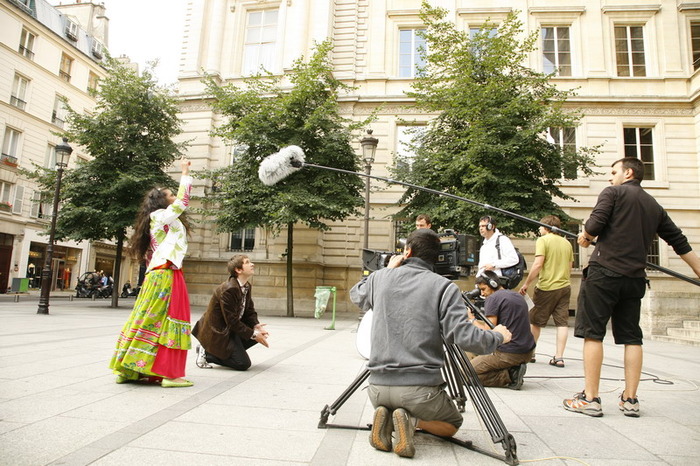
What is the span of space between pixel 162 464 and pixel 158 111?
17685 millimetres

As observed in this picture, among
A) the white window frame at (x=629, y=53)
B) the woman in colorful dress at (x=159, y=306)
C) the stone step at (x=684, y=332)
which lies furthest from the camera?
the white window frame at (x=629, y=53)

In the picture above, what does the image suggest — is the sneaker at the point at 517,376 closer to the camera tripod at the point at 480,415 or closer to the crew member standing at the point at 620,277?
the crew member standing at the point at 620,277

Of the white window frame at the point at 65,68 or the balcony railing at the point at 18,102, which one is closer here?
the balcony railing at the point at 18,102

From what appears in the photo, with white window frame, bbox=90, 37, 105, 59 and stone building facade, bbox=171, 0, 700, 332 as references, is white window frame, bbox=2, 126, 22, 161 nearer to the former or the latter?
white window frame, bbox=90, 37, 105, 59

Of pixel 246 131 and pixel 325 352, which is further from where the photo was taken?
pixel 246 131

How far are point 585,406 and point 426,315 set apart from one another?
217 cm

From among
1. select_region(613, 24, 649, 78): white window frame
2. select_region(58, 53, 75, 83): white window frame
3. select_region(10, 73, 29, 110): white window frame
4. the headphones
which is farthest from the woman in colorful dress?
select_region(58, 53, 75, 83): white window frame

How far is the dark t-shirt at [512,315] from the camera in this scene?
4.58 m

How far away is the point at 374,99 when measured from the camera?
19359 millimetres

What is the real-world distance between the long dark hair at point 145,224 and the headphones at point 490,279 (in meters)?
3.49

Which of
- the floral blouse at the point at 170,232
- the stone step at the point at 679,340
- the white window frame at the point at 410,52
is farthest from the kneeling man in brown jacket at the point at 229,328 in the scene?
the white window frame at the point at 410,52

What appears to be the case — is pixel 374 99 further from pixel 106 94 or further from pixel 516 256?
pixel 516 256

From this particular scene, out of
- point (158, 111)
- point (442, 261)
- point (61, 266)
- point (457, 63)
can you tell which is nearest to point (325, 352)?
point (442, 261)

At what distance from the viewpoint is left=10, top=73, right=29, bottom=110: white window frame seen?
25500mm
